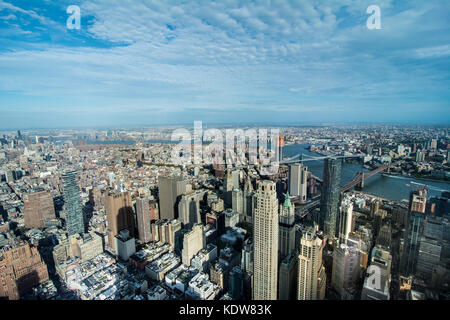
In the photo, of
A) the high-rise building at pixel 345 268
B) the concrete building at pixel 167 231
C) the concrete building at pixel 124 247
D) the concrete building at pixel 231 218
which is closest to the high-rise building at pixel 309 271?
the high-rise building at pixel 345 268

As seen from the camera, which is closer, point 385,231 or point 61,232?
point 385,231

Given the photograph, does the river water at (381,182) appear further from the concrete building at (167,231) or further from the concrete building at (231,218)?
the concrete building at (231,218)

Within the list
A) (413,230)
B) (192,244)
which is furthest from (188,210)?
(413,230)

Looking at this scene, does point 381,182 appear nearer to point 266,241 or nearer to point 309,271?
point 309,271

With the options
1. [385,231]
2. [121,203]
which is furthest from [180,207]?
[385,231]

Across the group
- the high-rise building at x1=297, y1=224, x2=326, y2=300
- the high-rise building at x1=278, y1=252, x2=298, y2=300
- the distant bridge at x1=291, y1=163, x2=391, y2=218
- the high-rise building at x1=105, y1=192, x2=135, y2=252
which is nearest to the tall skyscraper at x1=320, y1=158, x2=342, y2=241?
the distant bridge at x1=291, y1=163, x2=391, y2=218
